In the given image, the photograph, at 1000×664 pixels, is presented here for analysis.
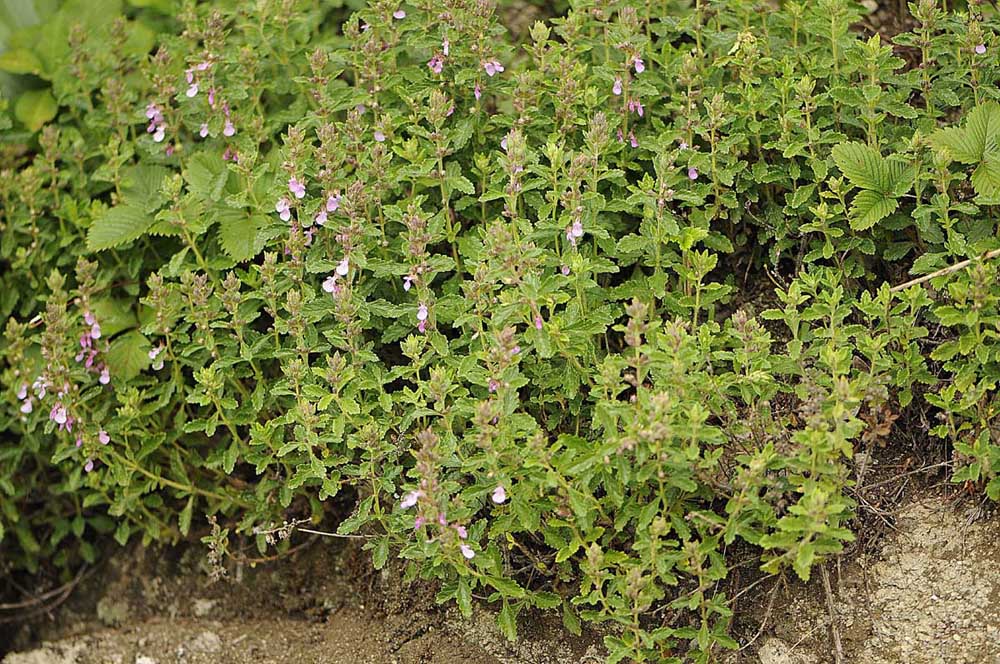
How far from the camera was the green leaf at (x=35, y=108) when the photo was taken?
13.3ft

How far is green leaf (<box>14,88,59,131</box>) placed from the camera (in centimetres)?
405

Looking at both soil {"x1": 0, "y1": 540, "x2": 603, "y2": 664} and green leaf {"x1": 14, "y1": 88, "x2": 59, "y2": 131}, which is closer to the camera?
soil {"x1": 0, "y1": 540, "x2": 603, "y2": 664}

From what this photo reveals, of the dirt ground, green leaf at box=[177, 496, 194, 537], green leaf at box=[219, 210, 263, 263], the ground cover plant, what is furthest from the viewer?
green leaf at box=[177, 496, 194, 537]

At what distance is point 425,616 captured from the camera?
10.7 ft

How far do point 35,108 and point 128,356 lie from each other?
1145mm

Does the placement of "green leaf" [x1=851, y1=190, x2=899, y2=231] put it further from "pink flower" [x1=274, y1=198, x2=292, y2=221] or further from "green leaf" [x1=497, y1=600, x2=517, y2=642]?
"pink flower" [x1=274, y1=198, x2=292, y2=221]

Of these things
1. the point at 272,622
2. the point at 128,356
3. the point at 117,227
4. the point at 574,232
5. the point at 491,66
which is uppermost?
the point at 491,66

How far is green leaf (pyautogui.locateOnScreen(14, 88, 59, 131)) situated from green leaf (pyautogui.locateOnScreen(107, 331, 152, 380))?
0.99 meters

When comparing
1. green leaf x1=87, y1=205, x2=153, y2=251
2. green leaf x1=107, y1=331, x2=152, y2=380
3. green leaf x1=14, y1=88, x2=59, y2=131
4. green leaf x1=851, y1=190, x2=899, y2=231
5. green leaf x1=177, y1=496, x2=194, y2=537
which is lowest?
green leaf x1=177, y1=496, x2=194, y2=537

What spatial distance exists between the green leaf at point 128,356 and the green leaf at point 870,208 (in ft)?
6.30

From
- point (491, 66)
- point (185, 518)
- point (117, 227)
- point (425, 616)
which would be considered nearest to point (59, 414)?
point (185, 518)

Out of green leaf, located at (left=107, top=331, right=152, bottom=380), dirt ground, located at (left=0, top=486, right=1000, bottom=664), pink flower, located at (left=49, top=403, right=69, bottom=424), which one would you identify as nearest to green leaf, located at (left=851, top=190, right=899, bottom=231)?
dirt ground, located at (left=0, top=486, right=1000, bottom=664)

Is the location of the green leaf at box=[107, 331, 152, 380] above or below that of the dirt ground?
above

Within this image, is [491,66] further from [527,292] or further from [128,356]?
[128,356]
